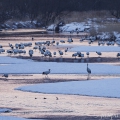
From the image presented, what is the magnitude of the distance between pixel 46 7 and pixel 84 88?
Answer: 158 feet

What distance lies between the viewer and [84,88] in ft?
54.4

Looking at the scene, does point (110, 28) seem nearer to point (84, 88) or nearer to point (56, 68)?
point (56, 68)

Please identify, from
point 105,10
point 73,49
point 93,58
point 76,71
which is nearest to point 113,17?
point 105,10

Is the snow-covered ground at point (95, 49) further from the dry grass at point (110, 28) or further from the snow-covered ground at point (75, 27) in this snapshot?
the snow-covered ground at point (75, 27)

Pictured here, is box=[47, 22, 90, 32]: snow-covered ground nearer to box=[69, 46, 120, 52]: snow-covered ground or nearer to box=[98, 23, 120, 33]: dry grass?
box=[98, 23, 120, 33]: dry grass

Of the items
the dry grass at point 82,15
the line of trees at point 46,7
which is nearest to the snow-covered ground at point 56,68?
the dry grass at point 82,15

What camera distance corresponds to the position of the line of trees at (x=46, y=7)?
61.3m

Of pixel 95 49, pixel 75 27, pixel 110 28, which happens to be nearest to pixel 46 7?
pixel 75 27

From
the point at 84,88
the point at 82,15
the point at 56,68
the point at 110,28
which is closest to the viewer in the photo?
the point at 84,88

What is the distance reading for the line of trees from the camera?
201 ft

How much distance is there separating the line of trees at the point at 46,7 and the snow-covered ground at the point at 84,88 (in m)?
41.8

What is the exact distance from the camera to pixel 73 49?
31172 mm

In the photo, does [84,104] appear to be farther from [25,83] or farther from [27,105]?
[25,83]

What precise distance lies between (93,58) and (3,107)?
12812 millimetres
